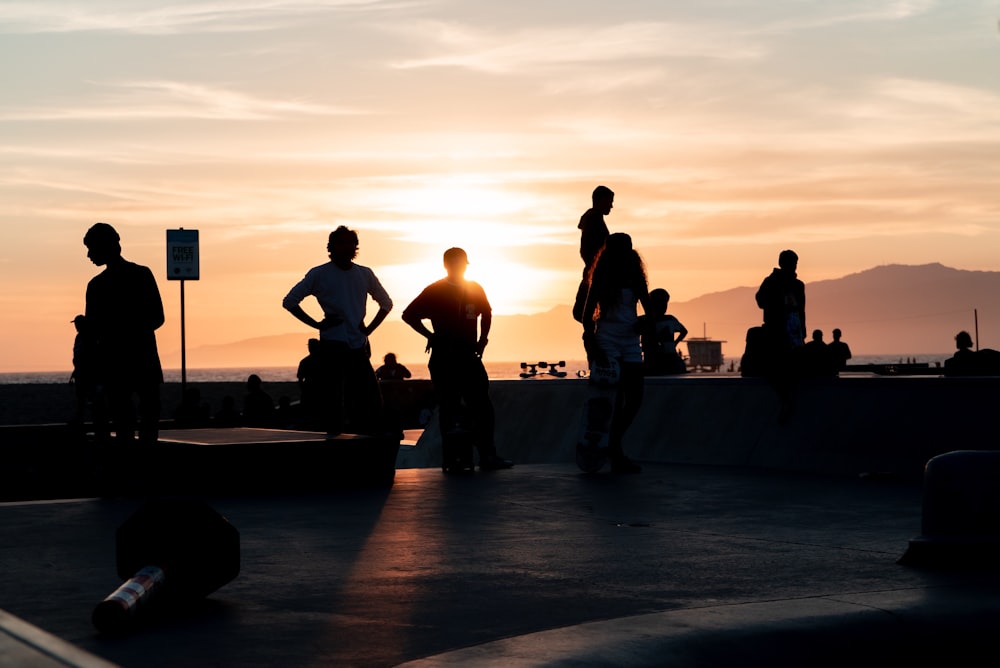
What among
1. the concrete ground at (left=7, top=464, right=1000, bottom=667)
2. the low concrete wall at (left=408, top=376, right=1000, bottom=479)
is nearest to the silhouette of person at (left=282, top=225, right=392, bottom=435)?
the concrete ground at (left=7, top=464, right=1000, bottom=667)

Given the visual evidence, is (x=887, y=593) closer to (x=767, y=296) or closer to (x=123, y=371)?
(x=123, y=371)

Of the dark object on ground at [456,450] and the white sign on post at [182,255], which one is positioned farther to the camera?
the white sign on post at [182,255]

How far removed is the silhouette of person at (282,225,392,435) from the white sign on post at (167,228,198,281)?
5.36 m

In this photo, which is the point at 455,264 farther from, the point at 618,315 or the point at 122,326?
the point at 122,326

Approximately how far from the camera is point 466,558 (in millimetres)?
6836

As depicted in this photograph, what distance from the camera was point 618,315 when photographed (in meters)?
11.7

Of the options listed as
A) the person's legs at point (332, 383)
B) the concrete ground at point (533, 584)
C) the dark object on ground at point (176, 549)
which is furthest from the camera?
the person's legs at point (332, 383)

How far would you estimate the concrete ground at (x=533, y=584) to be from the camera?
4.67 m

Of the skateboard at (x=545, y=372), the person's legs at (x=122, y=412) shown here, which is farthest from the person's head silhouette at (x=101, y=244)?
the skateboard at (x=545, y=372)

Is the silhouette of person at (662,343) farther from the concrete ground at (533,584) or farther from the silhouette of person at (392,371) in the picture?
the silhouette of person at (392,371)

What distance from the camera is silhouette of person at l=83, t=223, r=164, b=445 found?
9922 millimetres

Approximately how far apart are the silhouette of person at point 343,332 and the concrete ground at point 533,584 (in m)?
1.64

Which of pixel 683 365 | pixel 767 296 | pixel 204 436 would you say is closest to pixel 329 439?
pixel 204 436

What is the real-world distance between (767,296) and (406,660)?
9917mm
